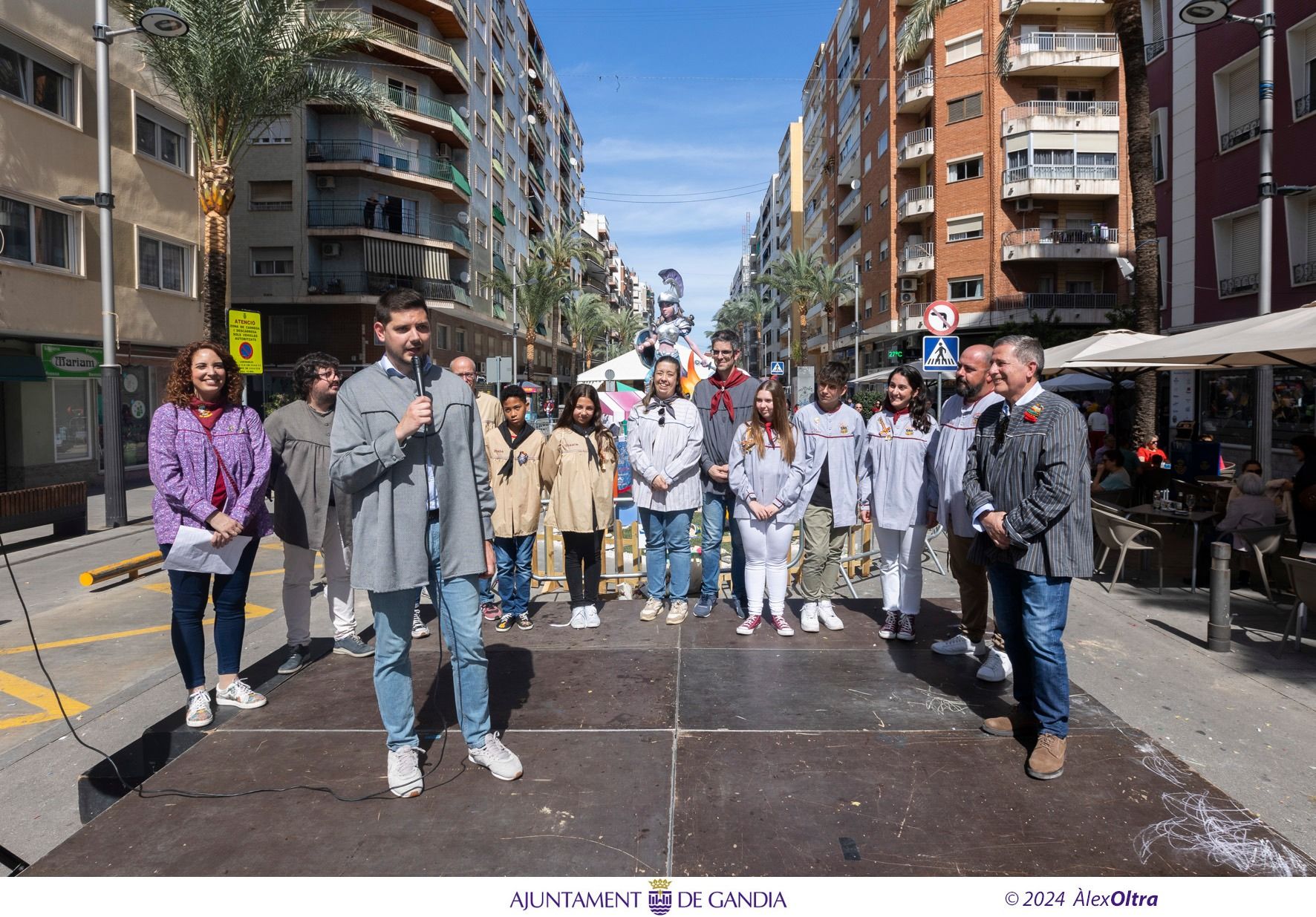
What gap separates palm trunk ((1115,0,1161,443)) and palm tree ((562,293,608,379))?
5879cm

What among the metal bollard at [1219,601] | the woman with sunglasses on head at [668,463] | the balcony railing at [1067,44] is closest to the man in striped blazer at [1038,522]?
the woman with sunglasses on head at [668,463]

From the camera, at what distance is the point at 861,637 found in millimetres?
5723

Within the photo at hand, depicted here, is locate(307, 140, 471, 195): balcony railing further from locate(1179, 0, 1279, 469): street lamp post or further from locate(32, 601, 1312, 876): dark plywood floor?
locate(32, 601, 1312, 876): dark plywood floor

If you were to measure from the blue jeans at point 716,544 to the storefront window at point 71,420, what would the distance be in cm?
1797

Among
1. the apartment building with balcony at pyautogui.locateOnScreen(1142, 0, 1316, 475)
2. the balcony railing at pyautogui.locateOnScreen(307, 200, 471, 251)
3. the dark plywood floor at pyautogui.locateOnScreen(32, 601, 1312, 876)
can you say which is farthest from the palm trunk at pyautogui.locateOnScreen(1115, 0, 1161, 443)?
the balcony railing at pyautogui.locateOnScreen(307, 200, 471, 251)

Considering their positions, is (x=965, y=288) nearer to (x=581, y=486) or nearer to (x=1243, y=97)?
(x=1243, y=97)

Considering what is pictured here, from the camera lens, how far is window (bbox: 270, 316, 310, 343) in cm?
3238

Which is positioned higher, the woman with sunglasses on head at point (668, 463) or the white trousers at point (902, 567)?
the woman with sunglasses on head at point (668, 463)

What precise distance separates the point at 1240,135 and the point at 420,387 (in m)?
21.9

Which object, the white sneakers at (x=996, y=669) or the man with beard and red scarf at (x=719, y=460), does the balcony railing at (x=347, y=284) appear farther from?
the white sneakers at (x=996, y=669)

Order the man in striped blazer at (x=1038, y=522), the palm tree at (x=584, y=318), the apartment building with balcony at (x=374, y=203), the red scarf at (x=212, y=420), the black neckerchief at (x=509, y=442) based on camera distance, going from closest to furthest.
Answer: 1. the man in striped blazer at (x=1038, y=522)
2. the red scarf at (x=212, y=420)
3. the black neckerchief at (x=509, y=442)
4. the apartment building with balcony at (x=374, y=203)
5. the palm tree at (x=584, y=318)

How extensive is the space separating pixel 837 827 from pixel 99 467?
22085 millimetres

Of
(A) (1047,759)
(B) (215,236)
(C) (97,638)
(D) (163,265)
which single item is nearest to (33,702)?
(C) (97,638)

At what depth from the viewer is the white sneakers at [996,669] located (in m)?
4.73
